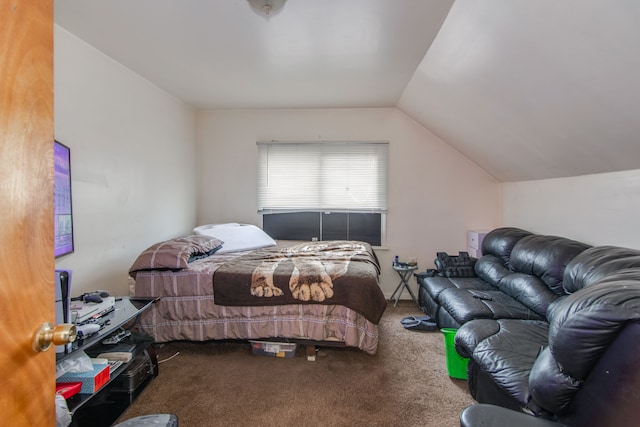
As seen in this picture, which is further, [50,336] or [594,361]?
[594,361]

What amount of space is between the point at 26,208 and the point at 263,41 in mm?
2135

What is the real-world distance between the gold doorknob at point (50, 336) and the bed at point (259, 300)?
1835mm

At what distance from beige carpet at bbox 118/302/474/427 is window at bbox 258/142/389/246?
5.97ft

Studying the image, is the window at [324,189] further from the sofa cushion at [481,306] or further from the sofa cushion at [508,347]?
the sofa cushion at [508,347]

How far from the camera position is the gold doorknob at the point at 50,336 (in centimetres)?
67

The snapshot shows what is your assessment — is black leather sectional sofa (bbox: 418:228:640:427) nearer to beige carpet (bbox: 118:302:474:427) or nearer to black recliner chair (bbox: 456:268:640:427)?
black recliner chair (bbox: 456:268:640:427)

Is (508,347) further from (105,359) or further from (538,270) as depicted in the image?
(105,359)

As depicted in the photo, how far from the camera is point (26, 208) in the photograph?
66 cm

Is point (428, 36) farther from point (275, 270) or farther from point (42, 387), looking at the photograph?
point (42, 387)

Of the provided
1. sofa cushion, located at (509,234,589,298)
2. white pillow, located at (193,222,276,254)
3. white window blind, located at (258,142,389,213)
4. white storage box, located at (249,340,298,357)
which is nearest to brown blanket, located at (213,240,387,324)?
white storage box, located at (249,340,298,357)

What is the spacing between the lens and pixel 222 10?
1943 millimetres

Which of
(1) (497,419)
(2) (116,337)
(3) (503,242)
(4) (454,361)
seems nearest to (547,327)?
(4) (454,361)

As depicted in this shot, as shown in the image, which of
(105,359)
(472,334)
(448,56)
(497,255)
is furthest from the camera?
(497,255)

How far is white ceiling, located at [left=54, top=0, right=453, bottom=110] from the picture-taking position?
1942 mm
